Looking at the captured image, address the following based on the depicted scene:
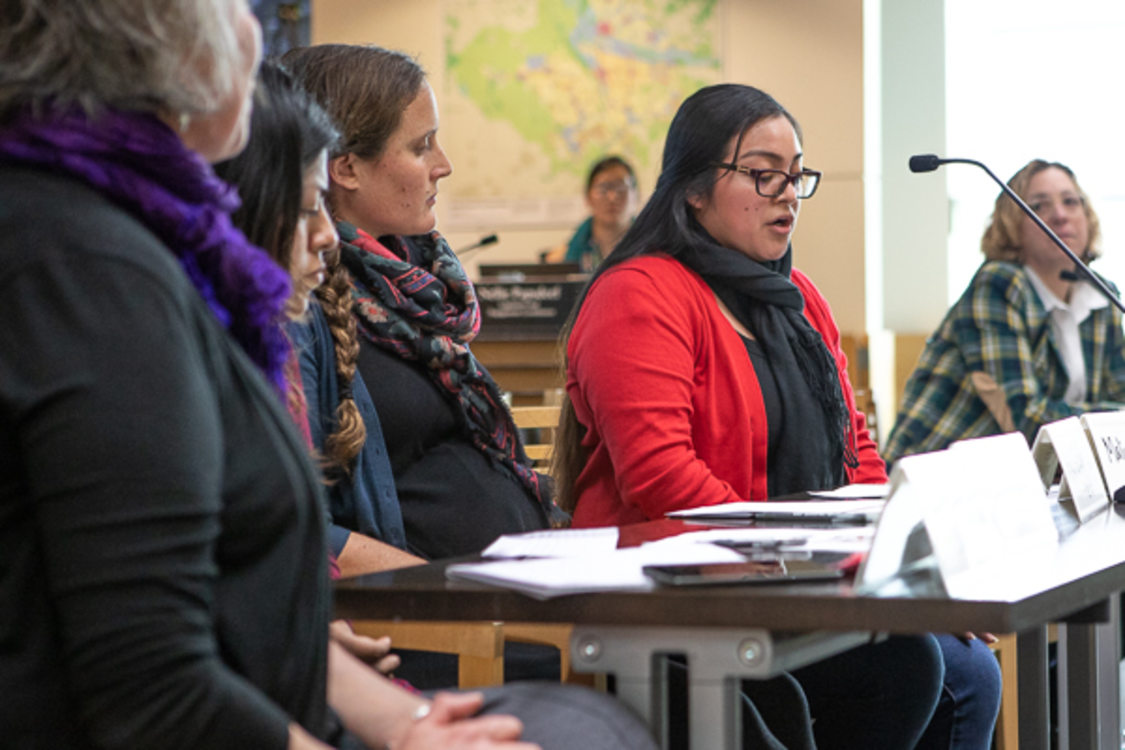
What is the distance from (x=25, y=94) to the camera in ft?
2.54

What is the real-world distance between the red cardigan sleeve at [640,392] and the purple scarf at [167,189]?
3.21 feet

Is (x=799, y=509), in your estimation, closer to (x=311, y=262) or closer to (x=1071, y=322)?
(x=311, y=262)

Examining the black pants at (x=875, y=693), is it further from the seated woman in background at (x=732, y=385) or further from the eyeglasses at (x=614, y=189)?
the eyeglasses at (x=614, y=189)

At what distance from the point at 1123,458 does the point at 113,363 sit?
4.82ft

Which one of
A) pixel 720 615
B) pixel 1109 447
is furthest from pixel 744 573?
pixel 1109 447

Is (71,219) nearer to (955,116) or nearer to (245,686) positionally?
(245,686)

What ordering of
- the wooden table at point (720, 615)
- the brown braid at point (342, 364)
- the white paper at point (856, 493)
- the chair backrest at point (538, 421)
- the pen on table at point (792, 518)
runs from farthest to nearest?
1. the chair backrest at point (538, 421)
2. the white paper at point (856, 493)
3. the brown braid at point (342, 364)
4. the pen on table at point (792, 518)
5. the wooden table at point (720, 615)

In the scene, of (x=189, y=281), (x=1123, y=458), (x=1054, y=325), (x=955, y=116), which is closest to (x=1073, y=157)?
(x=955, y=116)

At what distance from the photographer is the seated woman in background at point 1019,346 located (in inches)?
127

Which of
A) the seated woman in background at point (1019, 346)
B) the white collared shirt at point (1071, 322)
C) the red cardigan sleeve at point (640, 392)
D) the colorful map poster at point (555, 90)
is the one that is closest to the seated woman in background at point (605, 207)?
the colorful map poster at point (555, 90)

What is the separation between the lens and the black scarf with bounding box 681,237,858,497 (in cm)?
196

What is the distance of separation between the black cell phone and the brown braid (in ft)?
1.91

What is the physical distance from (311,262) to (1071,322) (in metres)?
2.59

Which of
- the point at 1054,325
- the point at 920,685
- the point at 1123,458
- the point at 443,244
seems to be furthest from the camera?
the point at 1054,325
